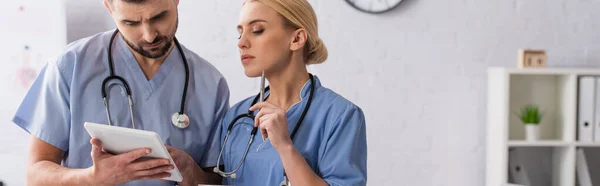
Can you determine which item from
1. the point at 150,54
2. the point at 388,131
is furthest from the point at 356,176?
the point at 388,131

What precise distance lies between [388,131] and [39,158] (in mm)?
1931

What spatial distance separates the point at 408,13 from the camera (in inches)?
129

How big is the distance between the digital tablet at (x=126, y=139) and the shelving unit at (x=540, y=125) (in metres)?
2.01

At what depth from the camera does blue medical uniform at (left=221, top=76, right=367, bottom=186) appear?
1.51m

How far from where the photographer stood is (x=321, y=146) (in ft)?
5.09

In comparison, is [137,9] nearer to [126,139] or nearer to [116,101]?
[116,101]

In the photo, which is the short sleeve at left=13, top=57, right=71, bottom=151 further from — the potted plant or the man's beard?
the potted plant

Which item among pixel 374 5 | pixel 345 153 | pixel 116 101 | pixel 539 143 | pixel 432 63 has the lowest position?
pixel 539 143

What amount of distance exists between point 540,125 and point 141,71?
7.38 ft

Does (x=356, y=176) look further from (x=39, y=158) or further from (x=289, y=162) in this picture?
(x=39, y=158)

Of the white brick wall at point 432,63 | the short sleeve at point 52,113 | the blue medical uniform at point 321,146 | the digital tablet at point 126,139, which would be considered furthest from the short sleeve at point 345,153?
the white brick wall at point 432,63

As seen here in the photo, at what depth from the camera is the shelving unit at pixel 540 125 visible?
3.14 m

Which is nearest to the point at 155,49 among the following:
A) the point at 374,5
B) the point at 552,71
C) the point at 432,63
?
the point at 374,5

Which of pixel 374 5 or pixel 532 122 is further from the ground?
pixel 374 5
